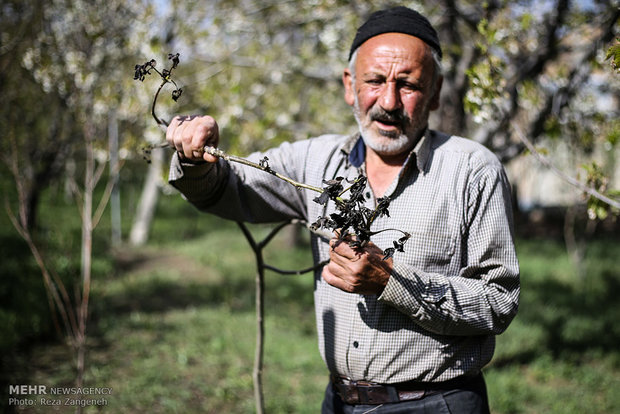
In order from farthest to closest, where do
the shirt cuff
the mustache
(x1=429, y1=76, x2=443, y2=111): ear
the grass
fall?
the grass
(x1=429, y1=76, x2=443, y2=111): ear
the mustache
the shirt cuff

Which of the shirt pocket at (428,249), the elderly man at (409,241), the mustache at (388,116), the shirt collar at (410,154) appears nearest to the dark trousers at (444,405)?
the elderly man at (409,241)

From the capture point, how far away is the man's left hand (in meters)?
1.56

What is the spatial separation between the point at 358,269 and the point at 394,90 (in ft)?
2.30

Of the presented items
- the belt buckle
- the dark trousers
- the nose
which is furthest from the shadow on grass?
the nose

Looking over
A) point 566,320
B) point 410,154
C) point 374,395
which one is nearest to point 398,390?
point 374,395

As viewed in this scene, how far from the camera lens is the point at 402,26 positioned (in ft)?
6.24

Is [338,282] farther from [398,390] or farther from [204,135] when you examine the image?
[204,135]

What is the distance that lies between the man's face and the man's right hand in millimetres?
581

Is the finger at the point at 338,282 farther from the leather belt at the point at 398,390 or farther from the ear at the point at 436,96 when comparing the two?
the ear at the point at 436,96

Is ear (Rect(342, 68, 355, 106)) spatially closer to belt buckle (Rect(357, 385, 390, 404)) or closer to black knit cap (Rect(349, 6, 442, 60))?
black knit cap (Rect(349, 6, 442, 60))

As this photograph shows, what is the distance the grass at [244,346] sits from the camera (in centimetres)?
449

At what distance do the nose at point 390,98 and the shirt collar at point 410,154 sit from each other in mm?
164

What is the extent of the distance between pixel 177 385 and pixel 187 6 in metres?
5.93

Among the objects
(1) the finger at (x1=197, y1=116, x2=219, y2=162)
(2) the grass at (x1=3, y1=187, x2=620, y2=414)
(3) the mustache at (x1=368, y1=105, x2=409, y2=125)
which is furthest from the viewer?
(2) the grass at (x1=3, y1=187, x2=620, y2=414)
